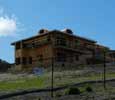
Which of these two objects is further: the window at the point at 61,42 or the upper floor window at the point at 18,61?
the upper floor window at the point at 18,61

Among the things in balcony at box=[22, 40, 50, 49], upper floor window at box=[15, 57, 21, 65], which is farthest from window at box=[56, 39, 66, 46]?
upper floor window at box=[15, 57, 21, 65]

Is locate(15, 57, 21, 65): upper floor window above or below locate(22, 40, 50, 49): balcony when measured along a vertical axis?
below

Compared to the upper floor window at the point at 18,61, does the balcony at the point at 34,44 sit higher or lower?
higher

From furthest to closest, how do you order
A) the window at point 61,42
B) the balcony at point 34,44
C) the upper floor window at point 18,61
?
the upper floor window at point 18,61, the balcony at point 34,44, the window at point 61,42

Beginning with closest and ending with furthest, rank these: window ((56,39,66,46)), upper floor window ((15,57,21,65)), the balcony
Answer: window ((56,39,66,46))
the balcony
upper floor window ((15,57,21,65))

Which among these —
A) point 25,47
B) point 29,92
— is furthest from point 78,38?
point 29,92

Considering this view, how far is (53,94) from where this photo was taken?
21.6 metres

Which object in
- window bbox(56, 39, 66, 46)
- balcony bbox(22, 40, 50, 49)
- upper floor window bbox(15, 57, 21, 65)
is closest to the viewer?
window bbox(56, 39, 66, 46)

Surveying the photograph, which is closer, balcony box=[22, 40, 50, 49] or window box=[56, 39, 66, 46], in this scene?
window box=[56, 39, 66, 46]

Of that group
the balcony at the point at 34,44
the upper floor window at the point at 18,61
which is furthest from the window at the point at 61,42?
the upper floor window at the point at 18,61

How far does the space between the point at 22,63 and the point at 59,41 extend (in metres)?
7.15

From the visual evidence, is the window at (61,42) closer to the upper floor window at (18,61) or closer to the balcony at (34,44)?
the balcony at (34,44)

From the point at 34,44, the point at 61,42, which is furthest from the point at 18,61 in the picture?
the point at 61,42

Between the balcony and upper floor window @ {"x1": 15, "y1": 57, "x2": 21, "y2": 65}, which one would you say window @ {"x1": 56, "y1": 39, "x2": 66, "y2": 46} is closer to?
the balcony
